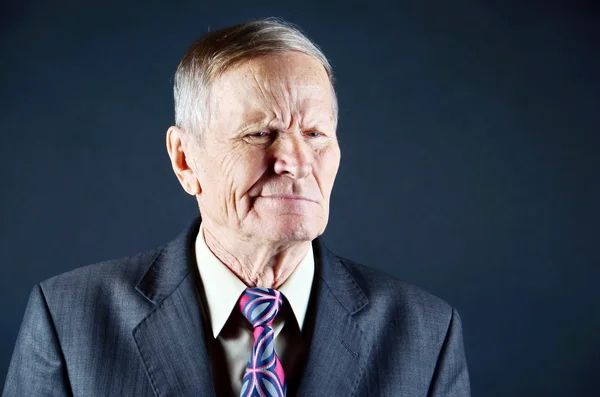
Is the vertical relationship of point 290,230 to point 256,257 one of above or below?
above

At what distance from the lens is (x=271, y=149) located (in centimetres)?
227

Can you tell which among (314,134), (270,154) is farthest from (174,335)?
(314,134)

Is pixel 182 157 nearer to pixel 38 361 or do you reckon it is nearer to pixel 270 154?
pixel 270 154

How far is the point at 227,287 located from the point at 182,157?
411 mm

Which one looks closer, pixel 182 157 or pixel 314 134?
pixel 314 134

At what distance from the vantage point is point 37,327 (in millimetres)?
2389

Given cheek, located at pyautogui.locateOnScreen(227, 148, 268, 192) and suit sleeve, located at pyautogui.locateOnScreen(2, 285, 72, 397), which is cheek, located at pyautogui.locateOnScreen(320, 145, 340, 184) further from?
suit sleeve, located at pyautogui.locateOnScreen(2, 285, 72, 397)

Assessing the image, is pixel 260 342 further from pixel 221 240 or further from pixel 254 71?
pixel 254 71

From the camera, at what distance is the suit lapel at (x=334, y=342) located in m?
2.35

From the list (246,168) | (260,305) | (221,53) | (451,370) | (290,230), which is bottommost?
(451,370)

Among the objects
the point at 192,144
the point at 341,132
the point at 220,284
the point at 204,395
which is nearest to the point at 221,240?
the point at 220,284

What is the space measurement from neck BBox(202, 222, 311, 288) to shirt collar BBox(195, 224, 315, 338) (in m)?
0.02

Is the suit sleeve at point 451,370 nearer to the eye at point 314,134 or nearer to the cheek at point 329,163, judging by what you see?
the cheek at point 329,163

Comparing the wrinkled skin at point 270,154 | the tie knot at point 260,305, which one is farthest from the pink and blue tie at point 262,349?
the wrinkled skin at point 270,154
